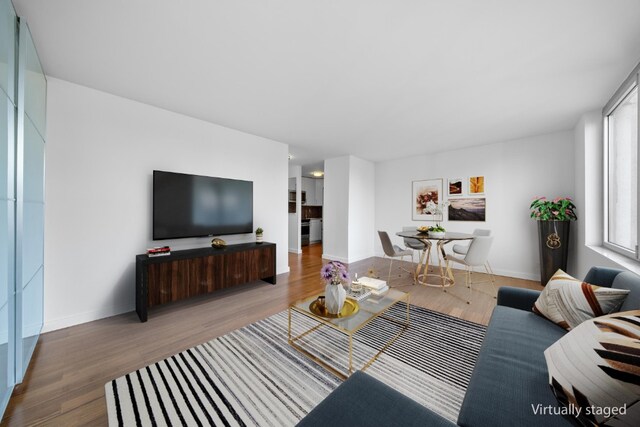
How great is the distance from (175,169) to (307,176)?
17.9 feet

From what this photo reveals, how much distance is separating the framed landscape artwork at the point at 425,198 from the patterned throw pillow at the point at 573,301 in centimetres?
356

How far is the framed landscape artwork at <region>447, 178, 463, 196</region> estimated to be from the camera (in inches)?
190

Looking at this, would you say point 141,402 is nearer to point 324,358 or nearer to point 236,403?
point 236,403

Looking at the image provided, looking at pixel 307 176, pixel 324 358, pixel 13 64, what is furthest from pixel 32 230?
pixel 307 176

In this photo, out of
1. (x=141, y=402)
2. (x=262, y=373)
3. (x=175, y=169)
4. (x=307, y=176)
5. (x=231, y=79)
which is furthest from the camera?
(x=307, y=176)

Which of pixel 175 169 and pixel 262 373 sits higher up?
pixel 175 169

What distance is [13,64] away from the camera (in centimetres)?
152

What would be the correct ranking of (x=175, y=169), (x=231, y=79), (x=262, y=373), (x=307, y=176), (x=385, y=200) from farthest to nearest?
(x=307, y=176)
(x=385, y=200)
(x=175, y=169)
(x=231, y=79)
(x=262, y=373)

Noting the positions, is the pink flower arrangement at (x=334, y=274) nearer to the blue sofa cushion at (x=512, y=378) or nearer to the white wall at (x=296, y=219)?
the blue sofa cushion at (x=512, y=378)

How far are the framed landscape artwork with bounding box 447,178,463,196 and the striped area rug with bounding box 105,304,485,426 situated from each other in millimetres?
3261

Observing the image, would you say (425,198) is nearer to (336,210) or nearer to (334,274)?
(336,210)

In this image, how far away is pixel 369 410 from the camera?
0.85m

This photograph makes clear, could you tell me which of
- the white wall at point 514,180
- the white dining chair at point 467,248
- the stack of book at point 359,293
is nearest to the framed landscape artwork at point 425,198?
the white wall at point 514,180

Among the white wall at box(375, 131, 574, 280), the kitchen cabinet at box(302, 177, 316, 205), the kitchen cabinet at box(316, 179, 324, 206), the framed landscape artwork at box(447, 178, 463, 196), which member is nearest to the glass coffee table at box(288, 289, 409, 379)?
the white wall at box(375, 131, 574, 280)
